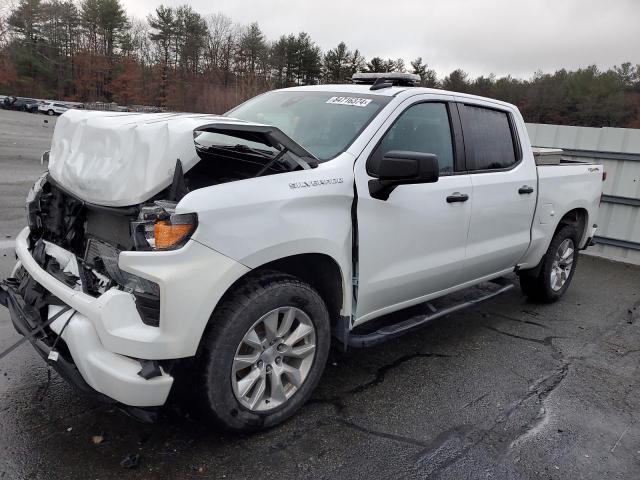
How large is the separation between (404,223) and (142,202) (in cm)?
160

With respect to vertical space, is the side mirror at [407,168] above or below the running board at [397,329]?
above

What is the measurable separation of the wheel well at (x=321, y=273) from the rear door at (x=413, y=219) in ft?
0.49

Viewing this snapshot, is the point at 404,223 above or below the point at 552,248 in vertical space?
above

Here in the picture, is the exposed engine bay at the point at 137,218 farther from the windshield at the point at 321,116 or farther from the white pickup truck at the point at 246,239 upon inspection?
the windshield at the point at 321,116

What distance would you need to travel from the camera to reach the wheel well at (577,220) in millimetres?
5328

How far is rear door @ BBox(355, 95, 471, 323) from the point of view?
3152 millimetres

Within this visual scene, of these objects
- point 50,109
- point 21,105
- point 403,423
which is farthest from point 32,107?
point 403,423

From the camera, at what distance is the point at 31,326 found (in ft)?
8.79

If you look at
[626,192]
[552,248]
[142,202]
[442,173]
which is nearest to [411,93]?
[442,173]

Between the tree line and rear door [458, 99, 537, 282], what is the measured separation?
228ft

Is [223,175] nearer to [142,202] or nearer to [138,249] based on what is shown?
[142,202]

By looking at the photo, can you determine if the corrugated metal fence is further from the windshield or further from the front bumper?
the front bumper

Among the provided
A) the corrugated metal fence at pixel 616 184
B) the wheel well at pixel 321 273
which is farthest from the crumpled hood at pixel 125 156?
the corrugated metal fence at pixel 616 184

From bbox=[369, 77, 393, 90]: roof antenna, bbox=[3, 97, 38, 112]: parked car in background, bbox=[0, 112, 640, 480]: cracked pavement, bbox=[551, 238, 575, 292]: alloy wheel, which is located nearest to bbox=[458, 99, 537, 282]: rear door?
bbox=[369, 77, 393, 90]: roof antenna
